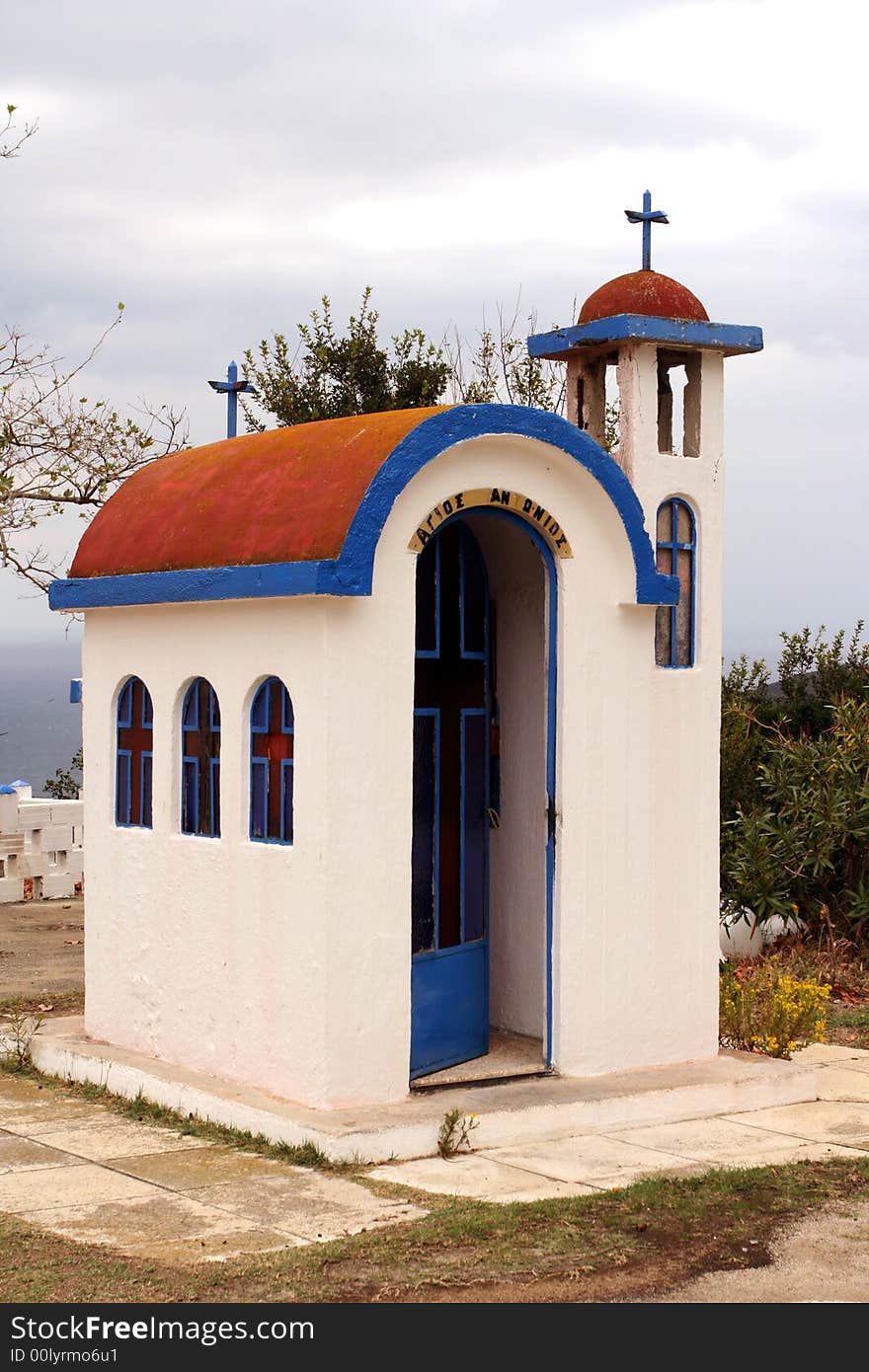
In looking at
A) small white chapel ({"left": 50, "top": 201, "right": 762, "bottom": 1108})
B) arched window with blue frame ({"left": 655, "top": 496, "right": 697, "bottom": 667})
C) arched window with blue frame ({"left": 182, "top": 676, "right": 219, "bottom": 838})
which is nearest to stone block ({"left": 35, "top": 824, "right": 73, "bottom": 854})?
small white chapel ({"left": 50, "top": 201, "right": 762, "bottom": 1108})

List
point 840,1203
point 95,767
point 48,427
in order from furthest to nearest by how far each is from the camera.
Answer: point 48,427 → point 95,767 → point 840,1203

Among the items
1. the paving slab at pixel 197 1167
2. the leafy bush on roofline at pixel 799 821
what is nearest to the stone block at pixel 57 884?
the leafy bush on roofline at pixel 799 821

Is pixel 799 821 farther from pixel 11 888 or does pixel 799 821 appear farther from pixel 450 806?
pixel 11 888

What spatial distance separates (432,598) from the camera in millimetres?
9156

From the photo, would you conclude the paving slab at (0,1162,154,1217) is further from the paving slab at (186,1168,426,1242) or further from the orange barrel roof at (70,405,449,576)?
the orange barrel roof at (70,405,449,576)

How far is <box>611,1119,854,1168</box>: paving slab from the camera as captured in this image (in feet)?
26.4

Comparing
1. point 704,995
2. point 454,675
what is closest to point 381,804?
point 454,675

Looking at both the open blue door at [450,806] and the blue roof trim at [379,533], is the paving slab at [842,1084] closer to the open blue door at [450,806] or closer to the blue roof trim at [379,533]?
the open blue door at [450,806]

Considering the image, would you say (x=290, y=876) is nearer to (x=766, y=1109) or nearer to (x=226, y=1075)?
(x=226, y=1075)

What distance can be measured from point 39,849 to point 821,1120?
11733mm

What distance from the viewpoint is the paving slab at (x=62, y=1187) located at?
285 inches

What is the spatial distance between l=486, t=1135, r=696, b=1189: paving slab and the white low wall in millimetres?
11087

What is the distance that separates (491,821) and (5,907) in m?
9.83
